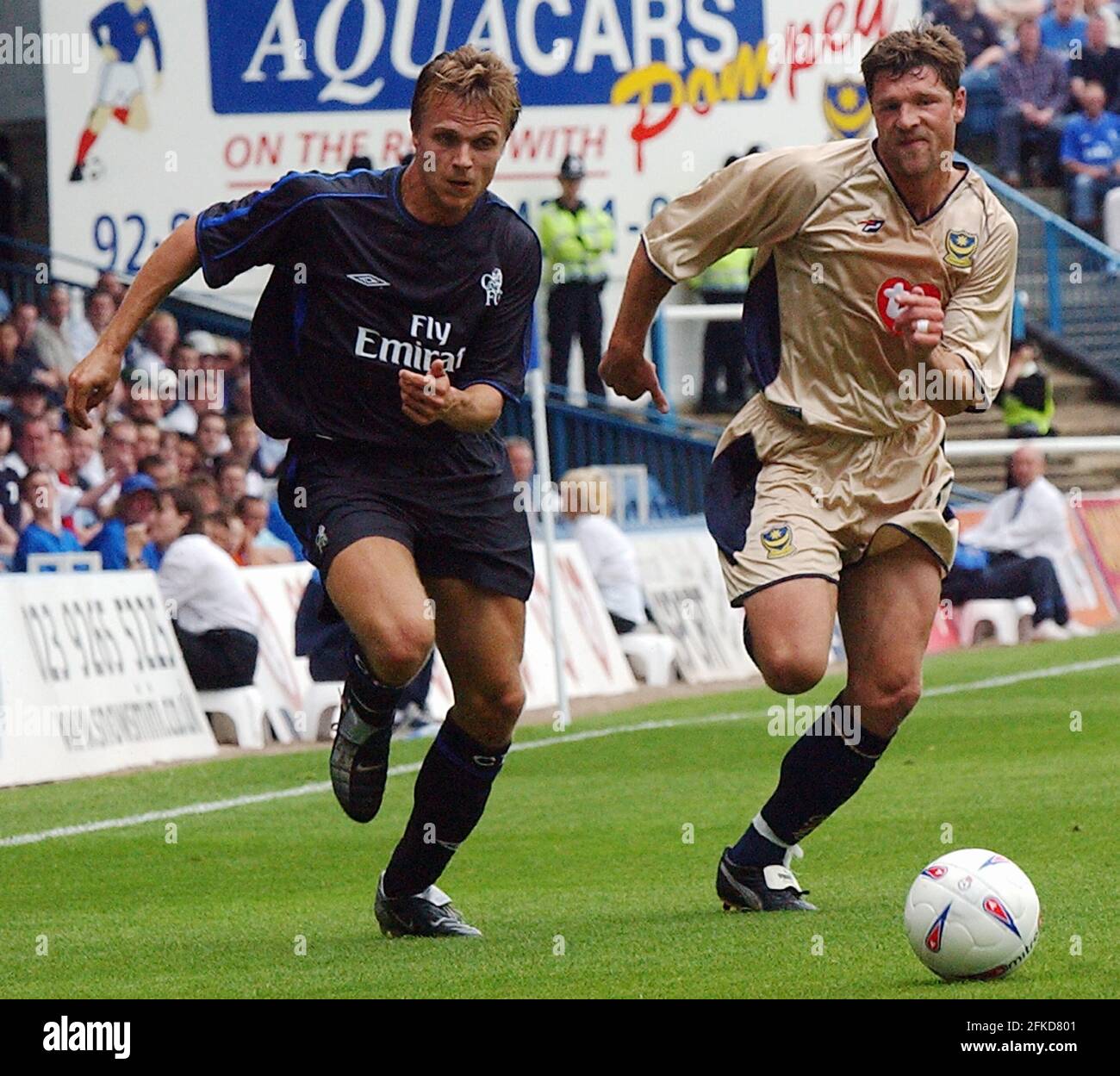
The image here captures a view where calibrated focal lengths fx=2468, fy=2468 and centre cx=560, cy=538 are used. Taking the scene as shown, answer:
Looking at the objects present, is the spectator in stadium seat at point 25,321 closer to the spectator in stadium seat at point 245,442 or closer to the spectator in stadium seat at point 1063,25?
the spectator in stadium seat at point 245,442

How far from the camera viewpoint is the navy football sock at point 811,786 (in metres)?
7.59

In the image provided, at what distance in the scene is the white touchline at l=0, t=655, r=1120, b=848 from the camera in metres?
10.9

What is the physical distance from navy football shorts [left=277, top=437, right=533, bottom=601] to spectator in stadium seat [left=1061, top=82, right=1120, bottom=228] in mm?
22069

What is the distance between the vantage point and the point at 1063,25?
29.4m

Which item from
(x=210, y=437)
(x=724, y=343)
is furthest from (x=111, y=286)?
(x=724, y=343)

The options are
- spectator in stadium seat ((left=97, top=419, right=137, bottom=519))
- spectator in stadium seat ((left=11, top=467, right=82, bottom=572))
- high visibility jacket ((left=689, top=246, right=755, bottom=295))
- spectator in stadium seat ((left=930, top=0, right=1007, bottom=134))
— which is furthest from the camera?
spectator in stadium seat ((left=930, top=0, right=1007, bottom=134))

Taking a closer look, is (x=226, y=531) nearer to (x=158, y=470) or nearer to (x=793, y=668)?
(x=158, y=470)

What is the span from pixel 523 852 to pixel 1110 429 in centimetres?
1851

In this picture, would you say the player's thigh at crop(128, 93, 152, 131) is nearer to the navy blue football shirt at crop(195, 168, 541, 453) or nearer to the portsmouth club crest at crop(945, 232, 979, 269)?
the navy blue football shirt at crop(195, 168, 541, 453)

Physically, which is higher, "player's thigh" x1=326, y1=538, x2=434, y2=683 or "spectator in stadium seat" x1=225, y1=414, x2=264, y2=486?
"player's thigh" x1=326, y1=538, x2=434, y2=683

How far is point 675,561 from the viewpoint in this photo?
19.9 metres

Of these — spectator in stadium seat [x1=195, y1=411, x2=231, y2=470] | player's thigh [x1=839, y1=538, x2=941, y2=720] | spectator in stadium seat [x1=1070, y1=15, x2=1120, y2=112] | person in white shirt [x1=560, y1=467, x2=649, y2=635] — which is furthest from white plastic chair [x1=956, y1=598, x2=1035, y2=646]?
player's thigh [x1=839, y1=538, x2=941, y2=720]

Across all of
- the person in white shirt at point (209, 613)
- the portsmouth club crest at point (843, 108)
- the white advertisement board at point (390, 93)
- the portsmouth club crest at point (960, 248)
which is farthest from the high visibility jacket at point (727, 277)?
the portsmouth club crest at point (960, 248)

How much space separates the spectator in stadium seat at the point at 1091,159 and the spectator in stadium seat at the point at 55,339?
13.2m
